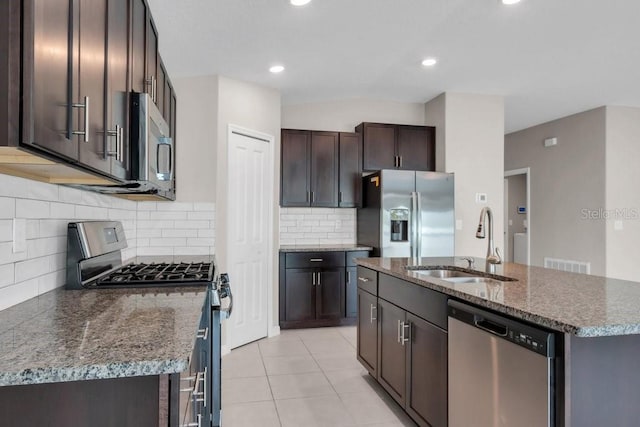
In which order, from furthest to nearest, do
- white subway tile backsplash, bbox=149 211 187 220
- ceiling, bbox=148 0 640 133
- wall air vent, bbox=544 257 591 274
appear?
1. wall air vent, bbox=544 257 591 274
2. white subway tile backsplash, bbox=149 211 187 220
3. ceiling, bbox=148 0 640 133

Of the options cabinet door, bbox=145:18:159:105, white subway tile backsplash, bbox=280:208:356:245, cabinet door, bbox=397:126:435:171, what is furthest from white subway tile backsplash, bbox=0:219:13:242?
cabinet door, bbox=397:126:435:171

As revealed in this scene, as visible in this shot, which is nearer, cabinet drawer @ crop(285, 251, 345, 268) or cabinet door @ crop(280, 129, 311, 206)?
cabinet drawer @ crop(285, 251, 345, 268)

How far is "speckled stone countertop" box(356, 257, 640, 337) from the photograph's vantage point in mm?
1335

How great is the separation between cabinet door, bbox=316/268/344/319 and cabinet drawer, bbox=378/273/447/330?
1.89 meters

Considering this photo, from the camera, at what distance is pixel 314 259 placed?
4.69m

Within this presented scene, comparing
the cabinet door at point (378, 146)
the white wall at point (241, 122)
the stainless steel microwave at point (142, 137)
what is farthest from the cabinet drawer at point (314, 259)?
the stainless steel microwave at point (142, 137)

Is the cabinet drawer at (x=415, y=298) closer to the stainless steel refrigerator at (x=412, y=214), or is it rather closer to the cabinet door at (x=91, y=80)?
the cabinet door at (x=91, y=80)

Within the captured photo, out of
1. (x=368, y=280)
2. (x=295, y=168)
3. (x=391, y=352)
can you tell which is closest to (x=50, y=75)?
(x=391, y=352)

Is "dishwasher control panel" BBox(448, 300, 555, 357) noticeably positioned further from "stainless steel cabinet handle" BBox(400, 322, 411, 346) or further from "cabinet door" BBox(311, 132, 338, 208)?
"cabinet door" BBox(311, 132, 338, 208)

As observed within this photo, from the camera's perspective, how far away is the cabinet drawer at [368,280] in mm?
2956

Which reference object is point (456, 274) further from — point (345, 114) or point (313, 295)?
point (345, 114)

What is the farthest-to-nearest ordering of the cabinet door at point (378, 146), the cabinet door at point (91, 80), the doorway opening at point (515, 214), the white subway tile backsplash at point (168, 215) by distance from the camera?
the doorway opening at point (515, 214) → the cabinet door at point (378, 146) → the white subway tile backsplash at point (168, 215) → the cabinet door at point (91, 80)

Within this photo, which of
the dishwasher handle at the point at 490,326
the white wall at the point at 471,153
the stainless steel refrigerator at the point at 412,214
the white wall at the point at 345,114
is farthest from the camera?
the white wall at the point at 345,114

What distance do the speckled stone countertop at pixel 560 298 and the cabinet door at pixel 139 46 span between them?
1677mm
